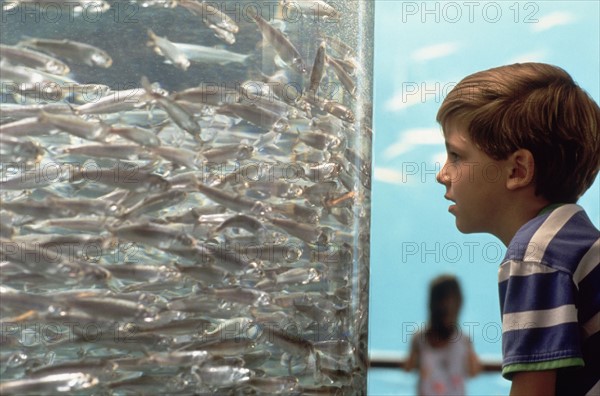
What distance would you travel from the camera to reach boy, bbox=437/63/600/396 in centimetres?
121

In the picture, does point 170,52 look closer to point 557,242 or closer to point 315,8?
point 315,8

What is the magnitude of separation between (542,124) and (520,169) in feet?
0.31

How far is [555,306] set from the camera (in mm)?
1209

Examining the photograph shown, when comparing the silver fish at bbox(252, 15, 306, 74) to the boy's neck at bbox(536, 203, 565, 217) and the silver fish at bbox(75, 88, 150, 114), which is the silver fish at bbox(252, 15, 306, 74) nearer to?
the silver fish at bbox(75, 88, 150, 114)

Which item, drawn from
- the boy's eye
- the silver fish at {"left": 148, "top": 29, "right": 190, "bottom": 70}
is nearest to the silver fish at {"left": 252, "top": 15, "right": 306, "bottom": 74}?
the silver fish at {"left": 148, "top": 29, "right": 190, "bottom": 70}

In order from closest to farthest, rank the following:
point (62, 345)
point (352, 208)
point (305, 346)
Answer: point (62, 345) < point (305, 346) < point (352, 208)

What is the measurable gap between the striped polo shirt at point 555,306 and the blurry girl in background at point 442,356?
196 cm

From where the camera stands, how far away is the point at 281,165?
4.32 feet

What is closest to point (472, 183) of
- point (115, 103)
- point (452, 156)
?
point (452, 156)

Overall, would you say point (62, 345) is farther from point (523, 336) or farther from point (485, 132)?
point (485, 132)

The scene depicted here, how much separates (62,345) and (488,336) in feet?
8.82

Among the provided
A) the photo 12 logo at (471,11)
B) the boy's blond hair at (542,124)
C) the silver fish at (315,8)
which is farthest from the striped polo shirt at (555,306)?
the photo 12 logo at (471,11)

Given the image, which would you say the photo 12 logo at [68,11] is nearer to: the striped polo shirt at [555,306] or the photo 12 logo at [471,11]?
the striped polo shirt at [555,306]

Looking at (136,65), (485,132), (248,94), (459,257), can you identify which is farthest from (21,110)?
(459,257)
